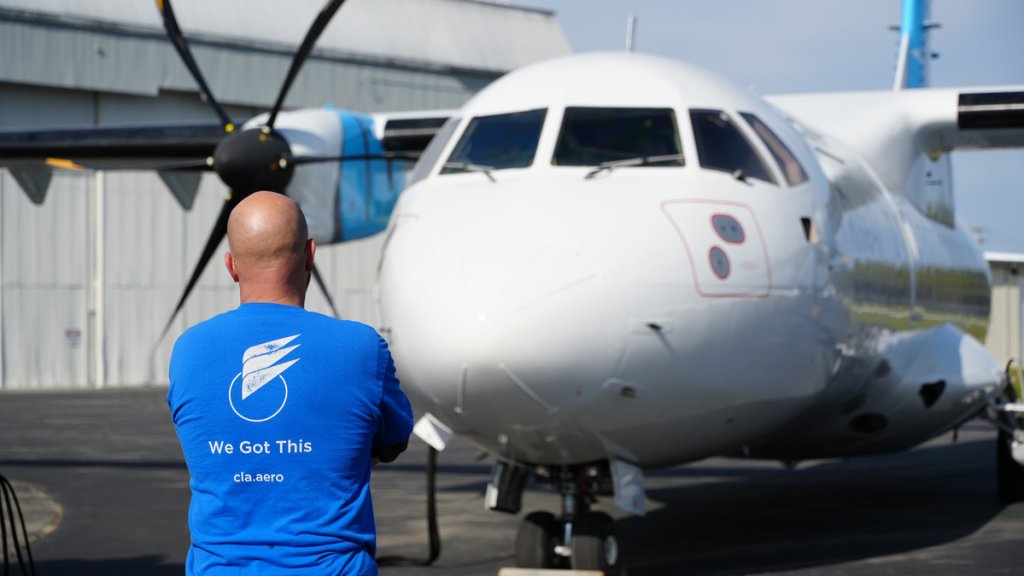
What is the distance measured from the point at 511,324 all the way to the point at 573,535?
1447mm

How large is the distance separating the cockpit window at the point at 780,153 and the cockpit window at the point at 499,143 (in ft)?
4.03

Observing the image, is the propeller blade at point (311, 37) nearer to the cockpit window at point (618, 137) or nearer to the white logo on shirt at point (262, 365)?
the cockpit window at point (618, 137)

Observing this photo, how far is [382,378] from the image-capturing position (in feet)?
8.95

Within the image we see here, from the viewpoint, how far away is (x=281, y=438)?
264cm

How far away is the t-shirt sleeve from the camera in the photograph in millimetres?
2738

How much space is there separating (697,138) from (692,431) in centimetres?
161

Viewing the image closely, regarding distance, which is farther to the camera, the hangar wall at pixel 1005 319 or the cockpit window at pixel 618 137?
the hangar wall at pixel 1005 319

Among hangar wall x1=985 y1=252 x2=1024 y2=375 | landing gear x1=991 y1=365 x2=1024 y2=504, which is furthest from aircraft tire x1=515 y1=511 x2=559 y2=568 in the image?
hangar wall x1=985 y1=252 x2=1024 y2=375

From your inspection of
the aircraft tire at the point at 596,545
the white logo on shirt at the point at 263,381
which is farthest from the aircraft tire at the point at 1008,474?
the white logo on shirt at the point at 263,381

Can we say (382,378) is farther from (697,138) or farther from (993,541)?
(993,541)

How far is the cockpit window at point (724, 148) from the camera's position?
718 centimetres

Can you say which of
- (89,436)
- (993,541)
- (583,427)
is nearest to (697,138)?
(583,427)

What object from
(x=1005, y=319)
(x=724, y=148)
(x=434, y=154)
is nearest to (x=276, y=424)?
(x=724, y=148)

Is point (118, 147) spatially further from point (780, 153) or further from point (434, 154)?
point (780, 153)
